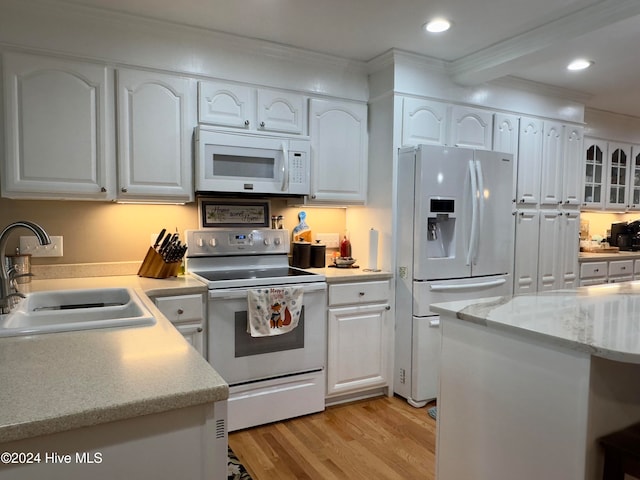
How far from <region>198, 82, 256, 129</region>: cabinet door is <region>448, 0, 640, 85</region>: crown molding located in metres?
1.46

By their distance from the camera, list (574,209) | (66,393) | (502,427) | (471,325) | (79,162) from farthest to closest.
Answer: (574,209) < (79,162) < (471,325) < (502,427) < (66,393)

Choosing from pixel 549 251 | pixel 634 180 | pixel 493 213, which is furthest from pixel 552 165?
pixel 634 180

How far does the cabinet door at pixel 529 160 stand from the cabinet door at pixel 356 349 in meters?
1.57

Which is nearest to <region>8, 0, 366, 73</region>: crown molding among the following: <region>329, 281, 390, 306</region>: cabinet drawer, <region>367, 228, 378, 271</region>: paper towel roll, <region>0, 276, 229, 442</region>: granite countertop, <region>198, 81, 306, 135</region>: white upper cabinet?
<region>198, 81, 306, 135</region>: white upper cabinet

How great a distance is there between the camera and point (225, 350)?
2459mm

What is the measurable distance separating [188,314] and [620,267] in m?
4.05

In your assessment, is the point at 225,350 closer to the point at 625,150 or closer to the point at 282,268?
the point at 282,268

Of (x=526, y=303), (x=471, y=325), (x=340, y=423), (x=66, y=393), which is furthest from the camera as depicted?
(x=340, y=423)

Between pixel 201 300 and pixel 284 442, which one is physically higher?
pixel 201 300

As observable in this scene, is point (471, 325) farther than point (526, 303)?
No

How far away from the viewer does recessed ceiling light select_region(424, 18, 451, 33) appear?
245 cm

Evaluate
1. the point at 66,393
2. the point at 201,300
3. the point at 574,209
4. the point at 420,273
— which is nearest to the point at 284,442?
the point at 201,300

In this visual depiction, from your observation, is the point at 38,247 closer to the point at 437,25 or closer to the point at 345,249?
the point at 345,249

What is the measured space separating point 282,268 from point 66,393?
2182 millimetres
